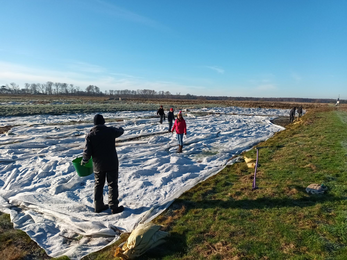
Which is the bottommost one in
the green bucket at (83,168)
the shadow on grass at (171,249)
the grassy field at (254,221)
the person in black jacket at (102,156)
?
the shadow on grass at (171,249)

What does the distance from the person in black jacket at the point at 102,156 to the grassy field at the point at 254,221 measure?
3.63ft

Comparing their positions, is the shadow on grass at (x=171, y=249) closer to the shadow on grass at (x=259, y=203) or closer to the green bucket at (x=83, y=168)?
the shadow on grass at (x=259, y=203)

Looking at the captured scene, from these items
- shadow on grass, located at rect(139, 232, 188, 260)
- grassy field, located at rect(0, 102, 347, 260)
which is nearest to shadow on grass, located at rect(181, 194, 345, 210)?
grassy field, located at rect(0, 102, 347, 260)

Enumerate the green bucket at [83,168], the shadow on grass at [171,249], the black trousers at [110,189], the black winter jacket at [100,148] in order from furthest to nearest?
the green bucket at [83,168] → the black trousers at [110,189] → the black winter jacket at [100,148] → the shadow on grass at [171,249]

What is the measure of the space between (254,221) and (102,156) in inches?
119

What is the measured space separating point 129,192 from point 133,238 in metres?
2.18

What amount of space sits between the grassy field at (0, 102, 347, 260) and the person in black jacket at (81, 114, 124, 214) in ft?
3.63

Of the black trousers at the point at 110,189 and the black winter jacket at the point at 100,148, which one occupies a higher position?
the black winter jacket at the point at 100,148

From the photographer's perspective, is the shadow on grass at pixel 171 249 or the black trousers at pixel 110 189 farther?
the black trousers at pixel 110 189

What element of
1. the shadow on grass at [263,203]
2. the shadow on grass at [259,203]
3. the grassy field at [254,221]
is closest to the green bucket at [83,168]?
the grassy field at [254,221]

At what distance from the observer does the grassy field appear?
10.1ft

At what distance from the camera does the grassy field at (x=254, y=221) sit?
10.1 ft

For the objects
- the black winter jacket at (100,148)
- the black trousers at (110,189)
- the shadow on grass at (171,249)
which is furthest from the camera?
the black trousers at (110,189)

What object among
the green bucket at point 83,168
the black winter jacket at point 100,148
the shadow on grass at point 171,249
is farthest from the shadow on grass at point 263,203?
the green bucket at point 83,168
